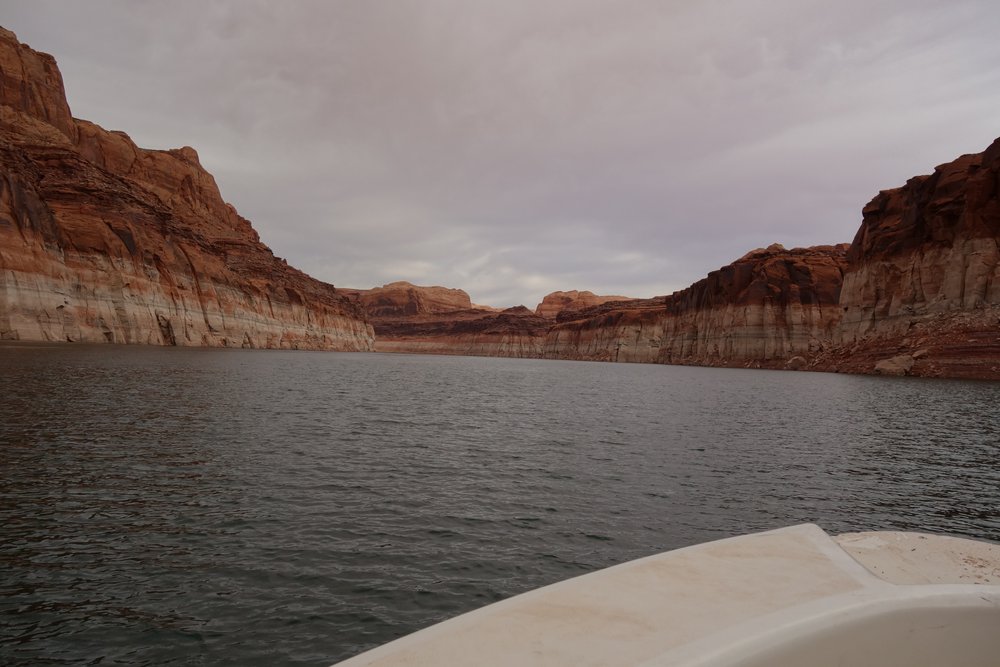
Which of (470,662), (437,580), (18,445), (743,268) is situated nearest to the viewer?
(470,662)

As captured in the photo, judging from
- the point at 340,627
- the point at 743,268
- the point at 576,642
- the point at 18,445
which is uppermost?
the point at 743,268

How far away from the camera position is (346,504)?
9.52 meters

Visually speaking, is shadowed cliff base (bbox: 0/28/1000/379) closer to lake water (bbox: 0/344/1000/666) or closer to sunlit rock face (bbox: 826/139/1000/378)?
sunlit rock face (bbox: 826/139/1000/378)

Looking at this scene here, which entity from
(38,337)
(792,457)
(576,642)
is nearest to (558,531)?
(576,642)

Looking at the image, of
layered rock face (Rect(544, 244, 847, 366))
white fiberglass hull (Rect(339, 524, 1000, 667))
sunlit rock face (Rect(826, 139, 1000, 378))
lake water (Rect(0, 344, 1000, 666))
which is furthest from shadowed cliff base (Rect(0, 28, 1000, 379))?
white fiberglass hull (Rect(339, 524, 1000, 667))

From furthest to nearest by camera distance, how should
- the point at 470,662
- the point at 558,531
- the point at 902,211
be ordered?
the point at 902,211 < the point at 558,531 < the point at 470,662

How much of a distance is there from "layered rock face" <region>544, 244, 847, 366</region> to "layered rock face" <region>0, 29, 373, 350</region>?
86573 millimetres

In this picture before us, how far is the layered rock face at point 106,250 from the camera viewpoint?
49.7 metres

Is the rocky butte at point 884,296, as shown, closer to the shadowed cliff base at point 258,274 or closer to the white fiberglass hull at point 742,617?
the shadowed cliff base at point 258,274

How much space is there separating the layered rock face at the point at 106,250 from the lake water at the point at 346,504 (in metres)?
37.8

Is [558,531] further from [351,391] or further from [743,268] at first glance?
[743,268]

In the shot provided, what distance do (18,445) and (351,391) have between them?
18.0 meters

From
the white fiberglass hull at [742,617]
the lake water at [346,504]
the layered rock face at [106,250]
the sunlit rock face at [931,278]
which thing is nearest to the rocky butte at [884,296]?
the sunlit rock face at [931,278]

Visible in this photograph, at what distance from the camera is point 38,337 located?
48094 mm
